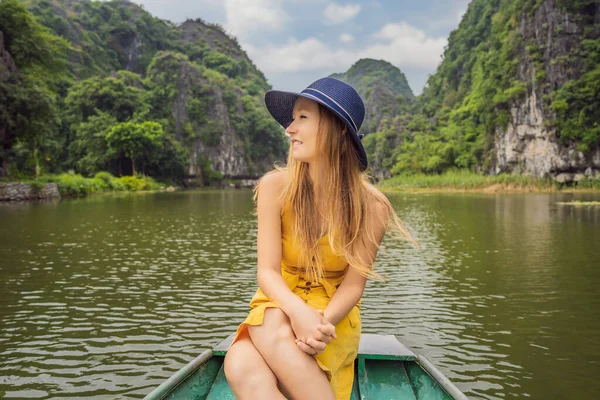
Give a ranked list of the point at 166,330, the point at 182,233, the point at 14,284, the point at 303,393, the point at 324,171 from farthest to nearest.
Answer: the point at 182,233
the point at 14,284
the point at 166,330
the point at 324,171
the point at 303,393

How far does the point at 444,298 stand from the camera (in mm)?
6312

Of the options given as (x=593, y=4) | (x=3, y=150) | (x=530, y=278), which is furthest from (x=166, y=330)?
(x=593, y=4)

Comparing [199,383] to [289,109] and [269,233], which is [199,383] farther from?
[289,109]

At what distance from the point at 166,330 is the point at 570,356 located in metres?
3.69

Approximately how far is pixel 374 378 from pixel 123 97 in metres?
52.4

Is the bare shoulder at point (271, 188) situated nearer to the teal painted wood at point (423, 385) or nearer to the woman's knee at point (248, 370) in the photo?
the woman's knee at point (248, 370)

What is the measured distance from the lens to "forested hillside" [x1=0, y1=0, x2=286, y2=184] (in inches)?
978

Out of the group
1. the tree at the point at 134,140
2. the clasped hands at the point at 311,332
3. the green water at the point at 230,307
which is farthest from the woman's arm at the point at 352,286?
the tree at the point at 134,140

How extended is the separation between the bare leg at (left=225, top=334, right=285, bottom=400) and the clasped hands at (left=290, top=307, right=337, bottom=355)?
0.15 metres

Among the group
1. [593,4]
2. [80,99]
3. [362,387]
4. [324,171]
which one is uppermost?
[593,4]

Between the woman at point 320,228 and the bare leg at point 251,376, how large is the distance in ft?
0.12

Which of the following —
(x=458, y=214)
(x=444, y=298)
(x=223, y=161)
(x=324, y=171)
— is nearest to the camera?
(x=324, y=171)

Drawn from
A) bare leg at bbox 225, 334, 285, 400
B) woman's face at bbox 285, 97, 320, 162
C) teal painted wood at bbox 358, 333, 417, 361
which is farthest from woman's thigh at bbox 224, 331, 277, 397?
teal painted wood at bbox 358, 333, 417, 361

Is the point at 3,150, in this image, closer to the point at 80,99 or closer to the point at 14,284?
the point at 14,284
